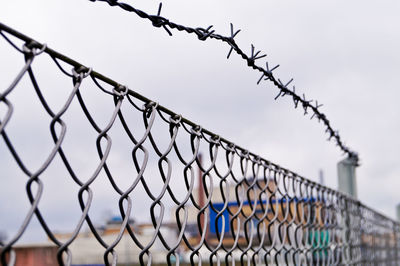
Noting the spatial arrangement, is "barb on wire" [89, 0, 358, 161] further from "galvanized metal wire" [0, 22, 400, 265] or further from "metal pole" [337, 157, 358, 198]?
"metal pole" [337, 157, 358, 198]

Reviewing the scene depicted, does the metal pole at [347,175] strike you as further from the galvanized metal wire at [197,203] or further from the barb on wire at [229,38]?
the barb on wire at [229,38]

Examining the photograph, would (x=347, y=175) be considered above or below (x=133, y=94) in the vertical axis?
above

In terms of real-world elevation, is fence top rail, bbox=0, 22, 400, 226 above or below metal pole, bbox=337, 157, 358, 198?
below

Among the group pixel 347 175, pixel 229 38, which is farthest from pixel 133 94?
pixel 347 175

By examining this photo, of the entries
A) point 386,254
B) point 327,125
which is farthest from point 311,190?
point 386,254

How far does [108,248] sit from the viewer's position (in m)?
0.68

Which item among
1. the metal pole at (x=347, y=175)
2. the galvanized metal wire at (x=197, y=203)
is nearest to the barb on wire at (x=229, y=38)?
the galvanized metal wire at (x=197, y=203)

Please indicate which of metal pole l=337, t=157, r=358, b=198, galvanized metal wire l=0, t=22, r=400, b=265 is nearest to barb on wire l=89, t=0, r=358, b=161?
galvanized metal wire l=0, t=22, r=400, b=265

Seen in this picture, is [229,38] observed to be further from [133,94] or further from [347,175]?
[347,175]

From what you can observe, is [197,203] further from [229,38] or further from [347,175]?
[347,175]

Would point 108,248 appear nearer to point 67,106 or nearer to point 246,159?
point 67,106

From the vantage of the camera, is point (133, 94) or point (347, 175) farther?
point (347, 175)

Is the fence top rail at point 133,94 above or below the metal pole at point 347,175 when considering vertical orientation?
below

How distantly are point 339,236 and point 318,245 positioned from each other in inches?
15.7
